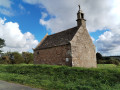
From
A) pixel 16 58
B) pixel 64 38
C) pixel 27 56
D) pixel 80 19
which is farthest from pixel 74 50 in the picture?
pixel 27 56

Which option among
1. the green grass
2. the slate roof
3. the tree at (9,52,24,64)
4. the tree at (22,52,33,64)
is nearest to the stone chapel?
the slate roof

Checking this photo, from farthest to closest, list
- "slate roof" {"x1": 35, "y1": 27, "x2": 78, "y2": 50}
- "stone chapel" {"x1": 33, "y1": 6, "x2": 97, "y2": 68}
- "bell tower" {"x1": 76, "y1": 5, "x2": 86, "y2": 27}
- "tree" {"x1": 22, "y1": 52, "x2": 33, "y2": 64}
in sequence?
"tree" {"x1": 22, "y1": 52, "x2": 33, "y2": 64}
"bell tower" {"x1": 76, "y1": 5, "x2": 86, "y2": 27}
"slate roof" {"x1": 35, "y1": 27, "x2": 78, "y2": 50}
"stone chapel" {"x1": 33, "y1": 6, "x2": 97, "y2": 68}

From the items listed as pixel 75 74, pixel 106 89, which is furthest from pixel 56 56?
pixel 106 89

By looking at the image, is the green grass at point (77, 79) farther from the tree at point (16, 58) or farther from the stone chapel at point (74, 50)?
the tree at point (16, 58)

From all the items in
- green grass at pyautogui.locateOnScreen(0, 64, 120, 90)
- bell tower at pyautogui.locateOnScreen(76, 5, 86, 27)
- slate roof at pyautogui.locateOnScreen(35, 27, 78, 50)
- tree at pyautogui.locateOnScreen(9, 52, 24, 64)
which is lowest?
green grass at pyautogui.locateOnScreen(0, 64, 120, 90)

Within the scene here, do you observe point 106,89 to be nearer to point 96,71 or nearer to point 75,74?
point 96,71

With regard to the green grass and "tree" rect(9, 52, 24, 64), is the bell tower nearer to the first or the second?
the green grass

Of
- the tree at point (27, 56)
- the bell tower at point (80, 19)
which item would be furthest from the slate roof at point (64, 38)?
the tree at point (27, 56)

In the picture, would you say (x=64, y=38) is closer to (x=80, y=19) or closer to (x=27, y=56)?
(x=80, y=19)

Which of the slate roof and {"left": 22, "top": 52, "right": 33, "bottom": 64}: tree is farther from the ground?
the slate roof

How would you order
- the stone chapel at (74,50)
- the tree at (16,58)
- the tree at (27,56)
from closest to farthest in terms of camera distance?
the stone chapel at (74,50)
the tree at (16,58)
the tree at (27,56)

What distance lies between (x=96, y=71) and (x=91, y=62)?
1211 centimetres

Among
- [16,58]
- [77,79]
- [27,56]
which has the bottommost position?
[77,79]

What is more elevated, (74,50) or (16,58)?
(74,50)
